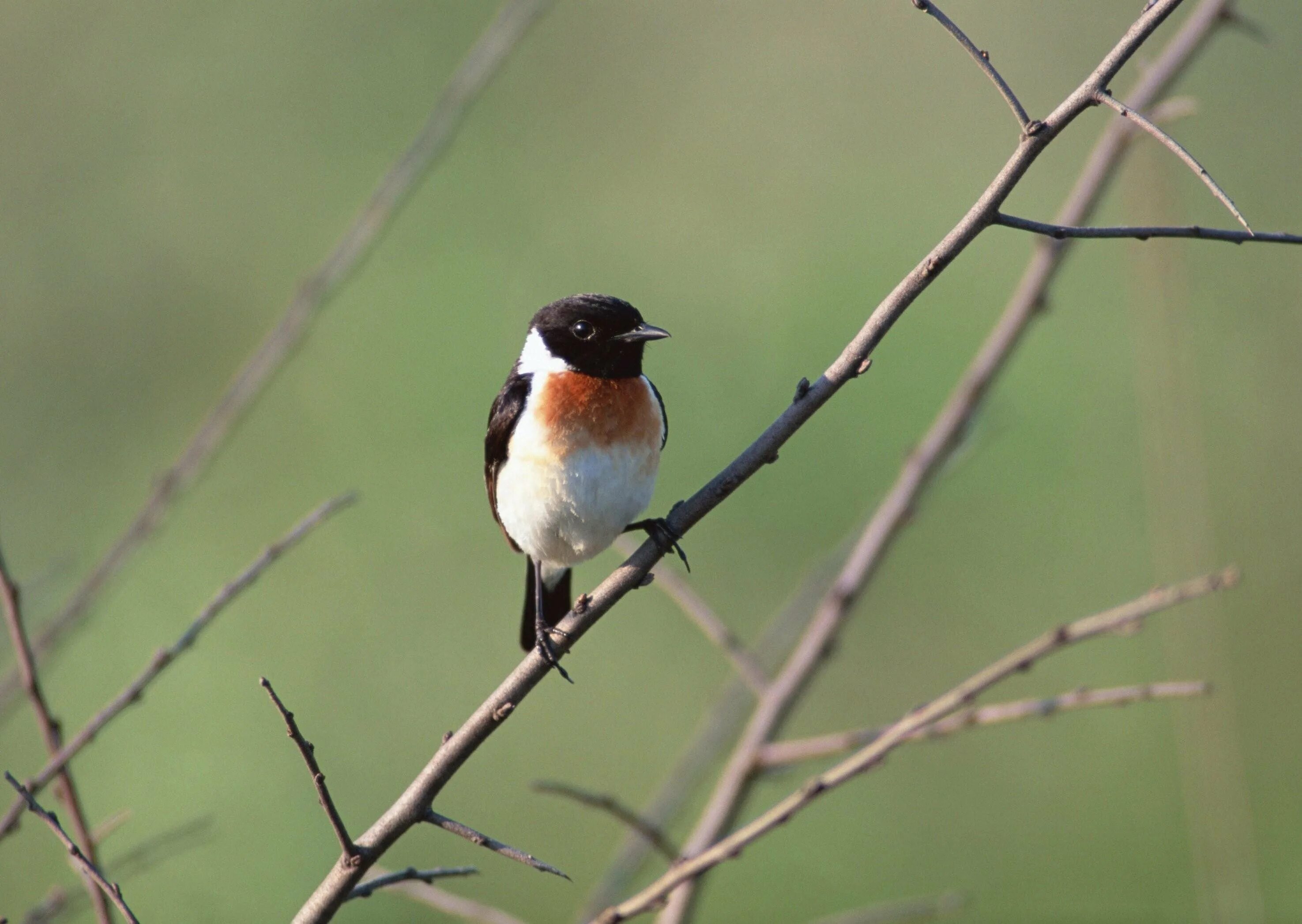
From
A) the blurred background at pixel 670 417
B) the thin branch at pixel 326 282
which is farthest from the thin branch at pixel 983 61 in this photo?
the blurred background at pixel 670 417

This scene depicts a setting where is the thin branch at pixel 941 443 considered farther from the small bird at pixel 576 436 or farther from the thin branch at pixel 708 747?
the small bird at pixel 576 436

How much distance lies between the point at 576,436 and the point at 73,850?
5.97 feet

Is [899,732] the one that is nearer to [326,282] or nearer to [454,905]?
[454,905]

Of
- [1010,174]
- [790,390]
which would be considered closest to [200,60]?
[790,390]

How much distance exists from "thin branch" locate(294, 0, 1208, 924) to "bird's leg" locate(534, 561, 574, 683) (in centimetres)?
5

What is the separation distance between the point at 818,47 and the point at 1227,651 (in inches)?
188

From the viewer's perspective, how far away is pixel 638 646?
652cm

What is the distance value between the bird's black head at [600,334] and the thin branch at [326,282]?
1.04 metres

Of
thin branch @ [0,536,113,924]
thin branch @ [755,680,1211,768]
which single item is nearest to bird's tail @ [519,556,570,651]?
thin branch @ [755,680,1211,768]

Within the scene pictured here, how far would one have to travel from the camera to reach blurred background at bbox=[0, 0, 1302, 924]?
5.93 meters

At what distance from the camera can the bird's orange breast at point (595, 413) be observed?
345cm

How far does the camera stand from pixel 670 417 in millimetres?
6465

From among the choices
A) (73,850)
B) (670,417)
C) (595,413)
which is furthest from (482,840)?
(670,417)

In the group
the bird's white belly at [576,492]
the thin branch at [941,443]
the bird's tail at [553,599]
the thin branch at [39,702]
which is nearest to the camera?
the thin branch at [39,702]
